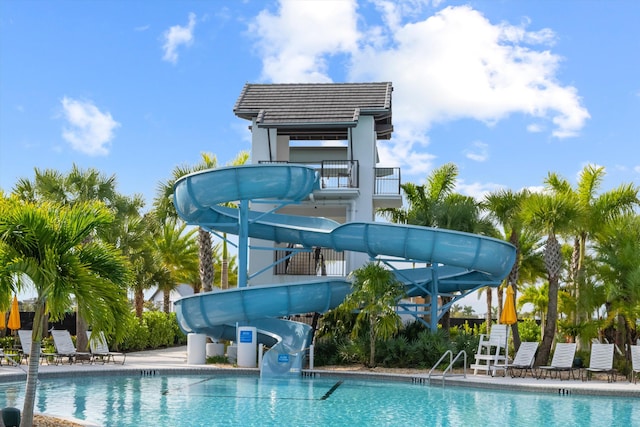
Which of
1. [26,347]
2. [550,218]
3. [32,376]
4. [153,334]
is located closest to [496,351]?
[550,218]

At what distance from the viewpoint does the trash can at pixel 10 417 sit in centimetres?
844

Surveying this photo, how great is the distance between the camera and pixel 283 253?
30.0 meters

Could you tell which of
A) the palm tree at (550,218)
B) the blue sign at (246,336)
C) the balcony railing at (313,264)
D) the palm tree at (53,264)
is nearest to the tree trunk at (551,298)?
the palm tree at (550,218)

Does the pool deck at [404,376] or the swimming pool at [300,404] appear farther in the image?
the pool deck at [404,376]

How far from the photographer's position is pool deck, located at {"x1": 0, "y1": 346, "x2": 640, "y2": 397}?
17531mm

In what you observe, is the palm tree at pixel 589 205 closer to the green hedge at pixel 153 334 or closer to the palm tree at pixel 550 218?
the palm tree at pixel 550 218

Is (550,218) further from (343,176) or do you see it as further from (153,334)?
(153,334)

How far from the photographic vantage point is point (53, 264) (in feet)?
27.9

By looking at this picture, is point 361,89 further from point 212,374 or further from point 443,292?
point 212,374

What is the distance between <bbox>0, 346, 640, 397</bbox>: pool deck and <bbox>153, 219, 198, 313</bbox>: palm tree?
52.9 feet

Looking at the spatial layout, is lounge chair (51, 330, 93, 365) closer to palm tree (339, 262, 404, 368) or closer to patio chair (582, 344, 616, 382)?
palm tree (339, 262, 404, 368)

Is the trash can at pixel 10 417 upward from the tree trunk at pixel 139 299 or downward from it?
downward

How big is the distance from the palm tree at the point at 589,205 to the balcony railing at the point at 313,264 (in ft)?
27.8

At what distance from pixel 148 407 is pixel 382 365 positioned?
967 cm
